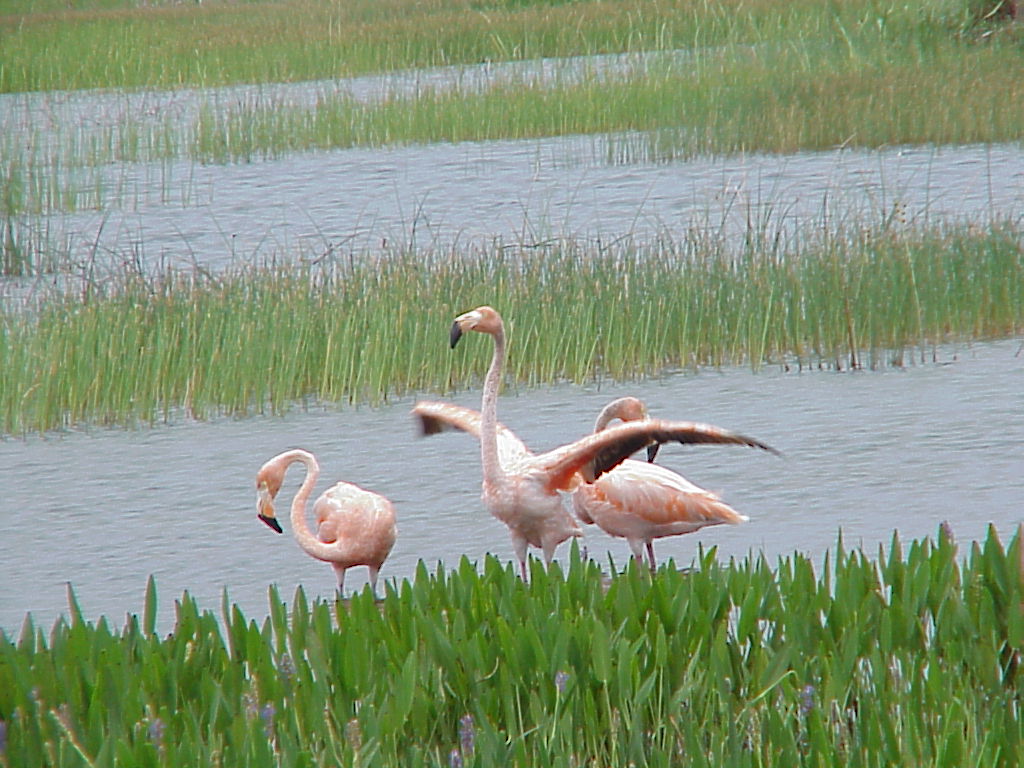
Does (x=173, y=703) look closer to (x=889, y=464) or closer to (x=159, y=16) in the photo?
(x=889, y=464)

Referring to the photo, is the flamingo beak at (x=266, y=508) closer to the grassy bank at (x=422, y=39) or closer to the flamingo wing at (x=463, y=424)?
the flamingo wing at (x=463, y=424)

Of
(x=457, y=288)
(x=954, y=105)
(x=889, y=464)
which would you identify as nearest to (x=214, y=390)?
(x=457, y=288)

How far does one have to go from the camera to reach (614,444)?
20.4 feet

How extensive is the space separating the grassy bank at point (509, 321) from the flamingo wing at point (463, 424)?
2455 mm

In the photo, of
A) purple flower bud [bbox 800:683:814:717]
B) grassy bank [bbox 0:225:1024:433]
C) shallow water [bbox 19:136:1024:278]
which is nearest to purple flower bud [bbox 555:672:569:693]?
purple flower bud [bbox 800:683:814:717]

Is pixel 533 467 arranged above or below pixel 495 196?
below

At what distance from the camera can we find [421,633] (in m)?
4.79

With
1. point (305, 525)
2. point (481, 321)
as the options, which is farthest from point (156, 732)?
point (481, 321)

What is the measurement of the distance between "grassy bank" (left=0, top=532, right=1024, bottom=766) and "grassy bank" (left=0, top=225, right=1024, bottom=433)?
5073mm

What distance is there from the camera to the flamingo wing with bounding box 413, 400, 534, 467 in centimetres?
692

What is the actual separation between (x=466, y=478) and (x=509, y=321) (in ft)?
5.75

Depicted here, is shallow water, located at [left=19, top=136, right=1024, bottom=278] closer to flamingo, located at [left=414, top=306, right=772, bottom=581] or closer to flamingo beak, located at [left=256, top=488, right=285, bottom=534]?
flamingo beak, located at [left=256, top=488, right=285, bottom=534]

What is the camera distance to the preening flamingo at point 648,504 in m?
6.68

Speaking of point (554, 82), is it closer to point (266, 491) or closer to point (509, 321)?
point (509, 321)
